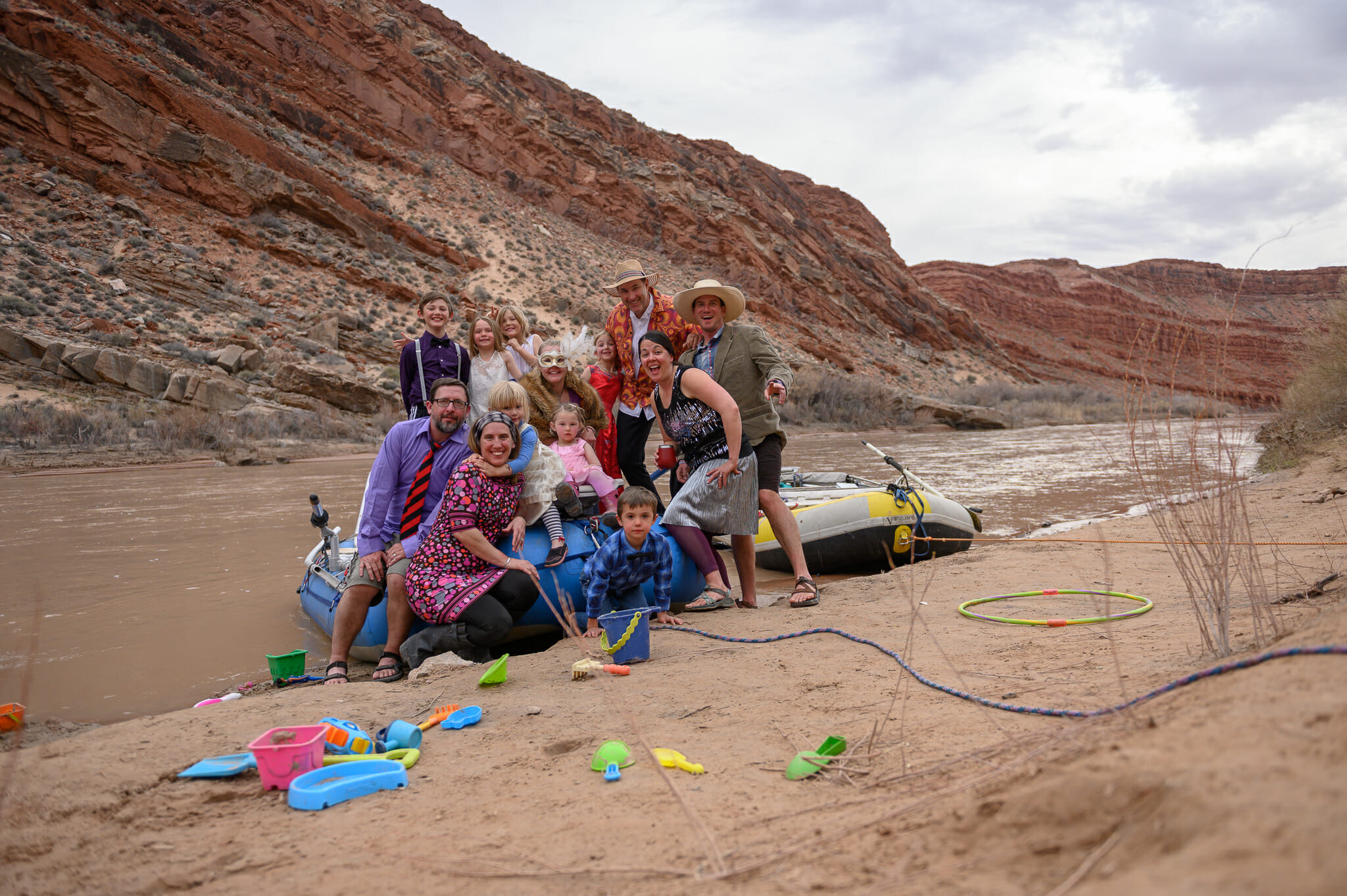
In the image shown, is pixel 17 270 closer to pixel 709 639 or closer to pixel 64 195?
pixel 64 195

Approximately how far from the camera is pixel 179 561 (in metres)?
6.69

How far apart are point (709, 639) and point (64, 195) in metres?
26.5

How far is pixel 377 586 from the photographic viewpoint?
4.12m

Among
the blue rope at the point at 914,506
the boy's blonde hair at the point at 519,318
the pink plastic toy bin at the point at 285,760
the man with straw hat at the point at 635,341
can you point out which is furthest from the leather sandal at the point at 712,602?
the pink plastic toy bin at the point at 285,760

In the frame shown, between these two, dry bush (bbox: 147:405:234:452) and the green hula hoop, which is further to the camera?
dry bush (bbox: 147:405:234:452)

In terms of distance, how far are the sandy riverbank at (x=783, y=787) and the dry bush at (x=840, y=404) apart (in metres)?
21.8

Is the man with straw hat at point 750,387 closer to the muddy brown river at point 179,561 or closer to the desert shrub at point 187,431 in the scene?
the muddy brown river at point 179,561

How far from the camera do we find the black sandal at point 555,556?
4352mm

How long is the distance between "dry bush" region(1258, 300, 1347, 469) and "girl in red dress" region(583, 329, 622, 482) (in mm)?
11173

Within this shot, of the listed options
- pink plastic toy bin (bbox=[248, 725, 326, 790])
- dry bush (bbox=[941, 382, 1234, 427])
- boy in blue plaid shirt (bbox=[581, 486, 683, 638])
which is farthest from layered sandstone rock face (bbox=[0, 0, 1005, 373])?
pink plastic toy bin (bbox=[248, 725, 326, 790])

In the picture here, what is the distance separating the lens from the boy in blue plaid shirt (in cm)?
404

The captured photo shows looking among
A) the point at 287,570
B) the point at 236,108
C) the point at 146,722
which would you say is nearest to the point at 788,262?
the point at 236,108

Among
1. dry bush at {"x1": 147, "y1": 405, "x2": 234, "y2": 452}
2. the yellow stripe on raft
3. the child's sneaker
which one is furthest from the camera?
dry bush at {"x1": 147, "y1": 405, "x2": 234, "y2": 452}

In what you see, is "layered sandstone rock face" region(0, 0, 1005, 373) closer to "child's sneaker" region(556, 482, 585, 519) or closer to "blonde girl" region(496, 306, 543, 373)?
"blonde girl" region(496, 306, 543, 373)
